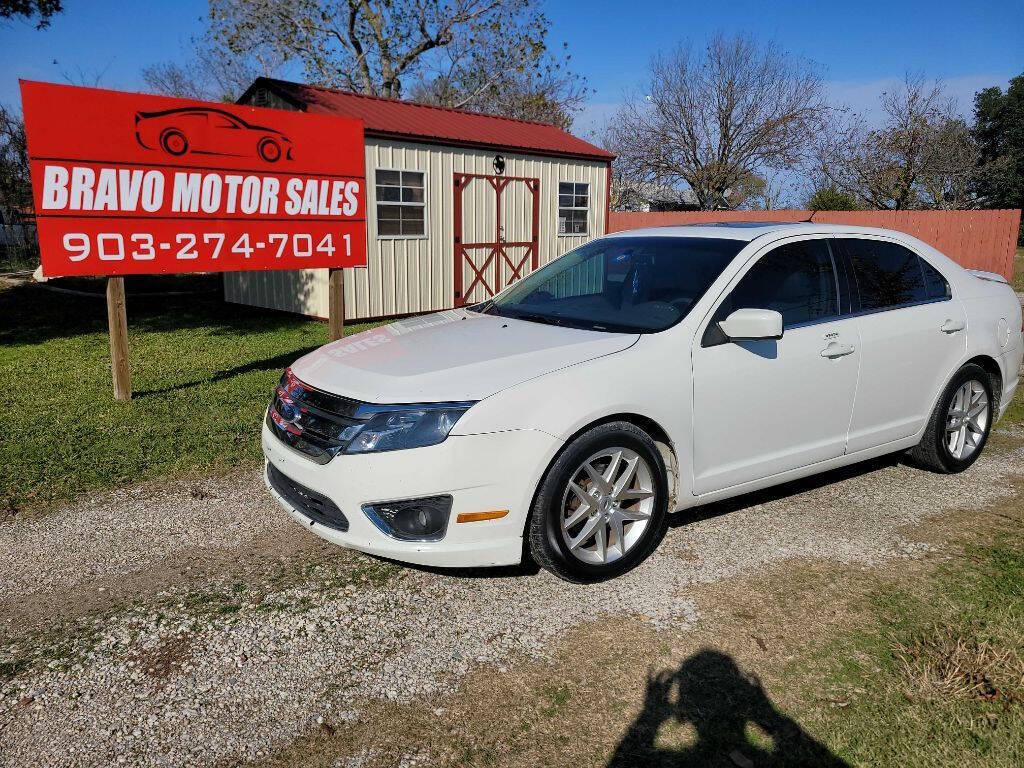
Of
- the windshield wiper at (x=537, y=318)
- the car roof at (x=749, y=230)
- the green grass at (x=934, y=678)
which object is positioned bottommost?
the green grass at (x=934, y=678)

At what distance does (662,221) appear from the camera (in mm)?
19844

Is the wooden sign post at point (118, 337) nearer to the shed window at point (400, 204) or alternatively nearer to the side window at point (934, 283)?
the side window at point (934, 283)

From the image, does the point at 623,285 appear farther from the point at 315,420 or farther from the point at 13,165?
the point at 13,165

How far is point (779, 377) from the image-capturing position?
402 centimetres

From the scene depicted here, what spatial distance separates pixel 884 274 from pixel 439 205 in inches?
412

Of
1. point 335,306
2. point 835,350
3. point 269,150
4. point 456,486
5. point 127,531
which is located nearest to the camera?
point 456,486

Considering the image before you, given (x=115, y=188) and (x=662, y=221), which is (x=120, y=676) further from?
(x=662, y=221)

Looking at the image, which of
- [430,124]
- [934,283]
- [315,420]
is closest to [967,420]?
[934,283]

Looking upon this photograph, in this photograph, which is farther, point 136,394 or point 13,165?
point 13,165

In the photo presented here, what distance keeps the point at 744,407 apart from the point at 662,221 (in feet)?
54.7

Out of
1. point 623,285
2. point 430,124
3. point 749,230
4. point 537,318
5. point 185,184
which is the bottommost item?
point 537,318

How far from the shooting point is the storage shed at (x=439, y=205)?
43.7 feet

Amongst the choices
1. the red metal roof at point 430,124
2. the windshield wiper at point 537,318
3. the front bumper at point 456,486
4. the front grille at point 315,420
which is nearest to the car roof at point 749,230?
the windshield wiper at point 537,318

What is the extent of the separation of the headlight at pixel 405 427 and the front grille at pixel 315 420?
64mm
